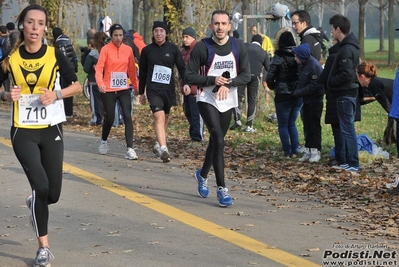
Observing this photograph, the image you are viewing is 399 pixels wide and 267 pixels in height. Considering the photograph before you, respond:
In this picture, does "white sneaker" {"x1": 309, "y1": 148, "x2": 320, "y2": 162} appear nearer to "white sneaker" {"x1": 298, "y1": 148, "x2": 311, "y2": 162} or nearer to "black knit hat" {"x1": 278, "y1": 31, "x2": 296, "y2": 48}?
"white sneaker" {"x1": 298, "y1": 148, "x2": 311, "y2": 162}

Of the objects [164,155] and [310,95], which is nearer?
[310,95]

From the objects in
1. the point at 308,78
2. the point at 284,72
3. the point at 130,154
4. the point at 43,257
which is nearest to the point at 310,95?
the point at 308,78

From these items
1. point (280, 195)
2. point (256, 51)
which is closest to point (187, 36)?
point (256, 51)

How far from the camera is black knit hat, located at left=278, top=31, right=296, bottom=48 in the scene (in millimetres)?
13914

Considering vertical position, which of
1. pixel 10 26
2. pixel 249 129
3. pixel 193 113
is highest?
pixel 10 26

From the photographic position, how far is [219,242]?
7941mm

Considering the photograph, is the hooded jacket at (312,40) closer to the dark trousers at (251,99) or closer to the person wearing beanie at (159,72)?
the person wearing beanie at (159,72)

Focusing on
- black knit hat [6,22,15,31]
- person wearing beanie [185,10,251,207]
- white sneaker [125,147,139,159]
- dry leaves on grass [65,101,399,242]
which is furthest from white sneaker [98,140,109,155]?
black knit hat [6,22,15,31]

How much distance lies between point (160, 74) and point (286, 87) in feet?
6.35

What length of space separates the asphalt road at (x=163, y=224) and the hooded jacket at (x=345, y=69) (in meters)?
1.75

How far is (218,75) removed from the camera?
32.7ft

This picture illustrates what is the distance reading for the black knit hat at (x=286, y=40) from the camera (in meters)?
13.9

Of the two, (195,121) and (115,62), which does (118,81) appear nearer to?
(115,62)

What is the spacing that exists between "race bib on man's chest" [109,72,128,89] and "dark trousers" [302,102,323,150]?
2897 millimetres
